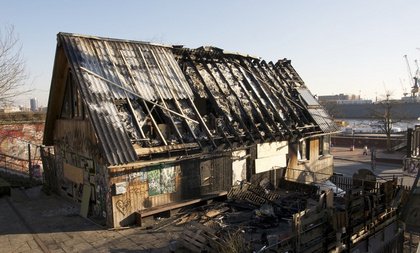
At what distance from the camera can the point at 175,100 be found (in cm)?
1561

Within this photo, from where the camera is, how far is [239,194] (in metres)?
16.2

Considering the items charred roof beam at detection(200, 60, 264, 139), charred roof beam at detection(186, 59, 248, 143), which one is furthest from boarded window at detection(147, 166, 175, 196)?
charred roof beam at detection(200, 60, 264, 139)

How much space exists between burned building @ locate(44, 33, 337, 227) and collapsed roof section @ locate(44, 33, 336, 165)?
2.0 inches

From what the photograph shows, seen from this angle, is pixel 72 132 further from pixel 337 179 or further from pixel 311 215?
pixel 337 179

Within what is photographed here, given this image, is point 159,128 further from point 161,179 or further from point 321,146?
point 321,146

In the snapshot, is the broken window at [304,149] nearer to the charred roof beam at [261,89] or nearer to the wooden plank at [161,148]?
the charred roof beam at [261,89]

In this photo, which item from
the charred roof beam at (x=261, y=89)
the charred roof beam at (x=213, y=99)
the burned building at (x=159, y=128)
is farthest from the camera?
the charred roof beam at (x=261, y=89)

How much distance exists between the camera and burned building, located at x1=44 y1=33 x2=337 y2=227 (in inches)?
518

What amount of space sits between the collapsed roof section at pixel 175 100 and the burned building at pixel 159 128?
0.17 feet

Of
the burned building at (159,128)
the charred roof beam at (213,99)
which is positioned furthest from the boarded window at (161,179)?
the charred roof beam at (213,99)

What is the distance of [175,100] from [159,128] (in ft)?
6.02

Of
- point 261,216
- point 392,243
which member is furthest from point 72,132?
point 392,243

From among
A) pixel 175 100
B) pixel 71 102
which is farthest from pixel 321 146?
pixel 71 102

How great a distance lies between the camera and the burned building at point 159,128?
43.2 ft
